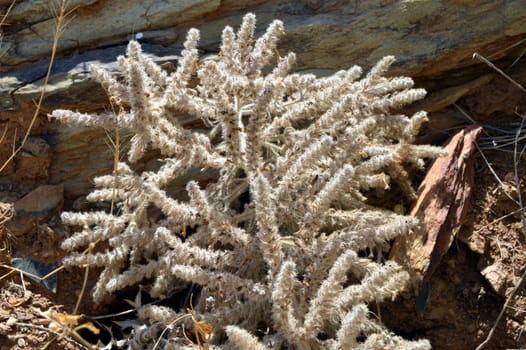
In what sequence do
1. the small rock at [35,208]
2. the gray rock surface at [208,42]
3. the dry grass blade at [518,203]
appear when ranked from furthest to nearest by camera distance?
1. the gray rock surface at [208,42]
2. the small rock at [35,208]
3. the dry grass blade at [518,203]

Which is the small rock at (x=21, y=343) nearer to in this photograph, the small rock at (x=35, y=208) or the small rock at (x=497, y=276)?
the small rock at (x=35, y=208)

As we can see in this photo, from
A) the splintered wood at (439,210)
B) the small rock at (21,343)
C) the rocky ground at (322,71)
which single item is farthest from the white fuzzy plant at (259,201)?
the small rock at (21,343)

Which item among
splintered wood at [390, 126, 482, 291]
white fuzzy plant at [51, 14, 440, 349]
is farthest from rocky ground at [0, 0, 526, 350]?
white fuzzy plant at [51, 14, 440, 349]

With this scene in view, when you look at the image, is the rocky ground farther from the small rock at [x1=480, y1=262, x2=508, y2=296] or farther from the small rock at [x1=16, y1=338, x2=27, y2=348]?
the small rock at [x1=16, y1=338, x2=27, y2=348]

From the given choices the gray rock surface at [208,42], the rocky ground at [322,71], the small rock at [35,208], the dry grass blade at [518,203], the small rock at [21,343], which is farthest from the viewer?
the gray rock surface at [208,42]

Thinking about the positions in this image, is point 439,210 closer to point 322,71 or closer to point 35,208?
point 322,71

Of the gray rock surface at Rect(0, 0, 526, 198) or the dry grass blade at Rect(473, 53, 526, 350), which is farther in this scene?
the gray rock surface at Rect(0, 0, 526, 198)

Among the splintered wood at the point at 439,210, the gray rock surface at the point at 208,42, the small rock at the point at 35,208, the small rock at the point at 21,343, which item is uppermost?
the gray rock surface at the point at 208,42

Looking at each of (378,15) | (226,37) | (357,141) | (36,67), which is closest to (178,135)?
(226,37)
